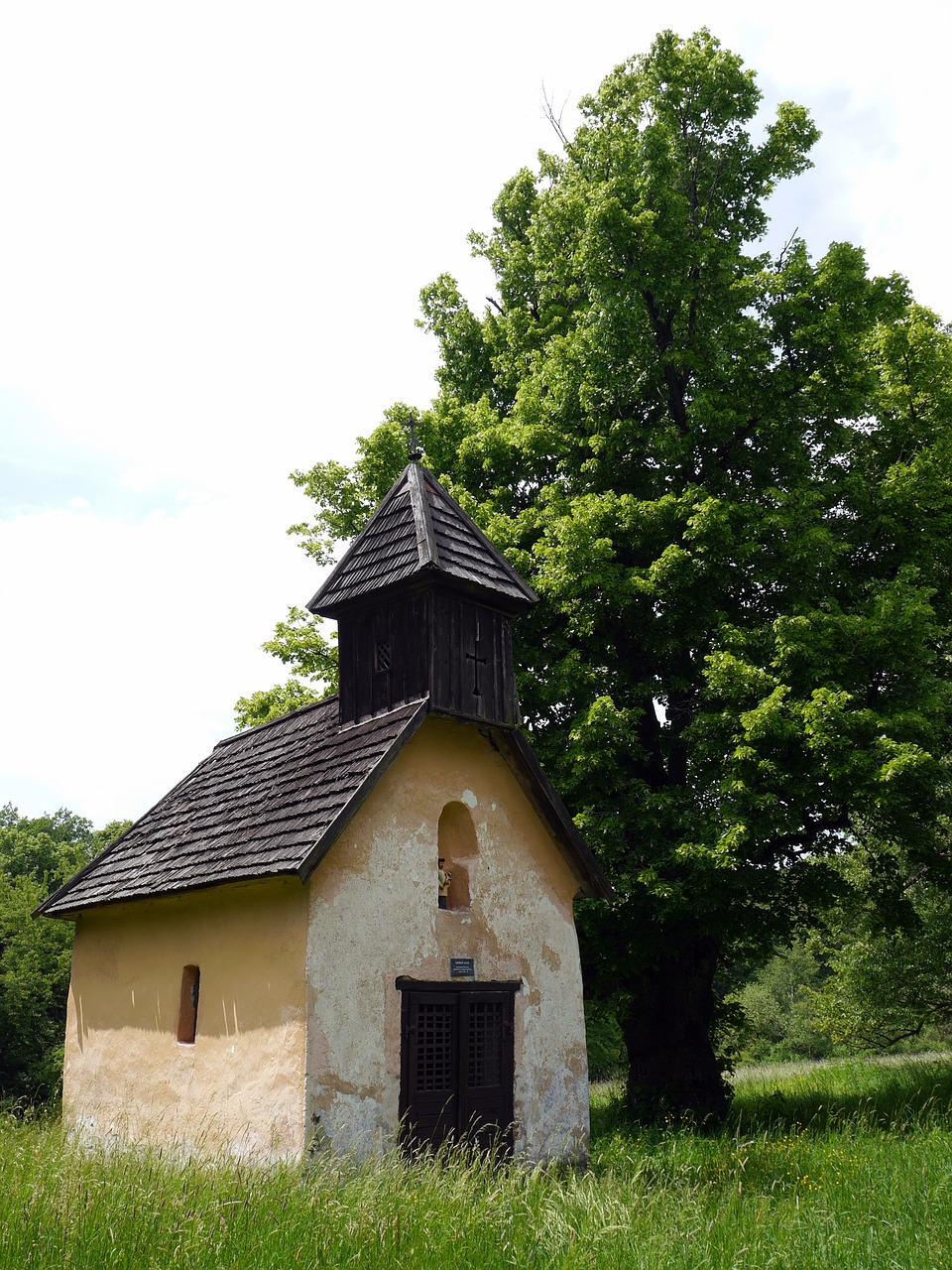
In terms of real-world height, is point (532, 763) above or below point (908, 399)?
below

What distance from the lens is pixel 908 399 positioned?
16.1m

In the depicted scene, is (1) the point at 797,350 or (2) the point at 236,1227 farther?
(1) the point at 797,350

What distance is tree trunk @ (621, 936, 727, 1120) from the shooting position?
604 inches

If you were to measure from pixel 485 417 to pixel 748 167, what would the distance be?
253 inches

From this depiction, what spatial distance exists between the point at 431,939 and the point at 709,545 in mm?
7612

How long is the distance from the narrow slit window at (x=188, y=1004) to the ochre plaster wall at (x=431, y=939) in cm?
242

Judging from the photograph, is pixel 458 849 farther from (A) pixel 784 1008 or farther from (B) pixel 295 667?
(A) pixel 784 1008

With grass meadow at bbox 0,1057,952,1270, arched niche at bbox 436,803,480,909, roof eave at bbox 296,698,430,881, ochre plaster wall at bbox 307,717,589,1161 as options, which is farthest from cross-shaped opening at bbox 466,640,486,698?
grass meadow at bbox 0,1057,952,1270

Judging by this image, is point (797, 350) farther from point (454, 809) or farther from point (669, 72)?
point (454, 809)

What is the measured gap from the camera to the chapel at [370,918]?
373 inches

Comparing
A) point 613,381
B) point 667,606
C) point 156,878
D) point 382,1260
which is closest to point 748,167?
point 613,381

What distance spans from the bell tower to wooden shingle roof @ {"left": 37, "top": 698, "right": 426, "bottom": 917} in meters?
0.51

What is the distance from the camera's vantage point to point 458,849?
11.5m

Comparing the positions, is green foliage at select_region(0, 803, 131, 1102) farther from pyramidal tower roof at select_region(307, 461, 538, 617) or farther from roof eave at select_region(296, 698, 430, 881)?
roof eave at select_region(296, 698, 430, 881)
